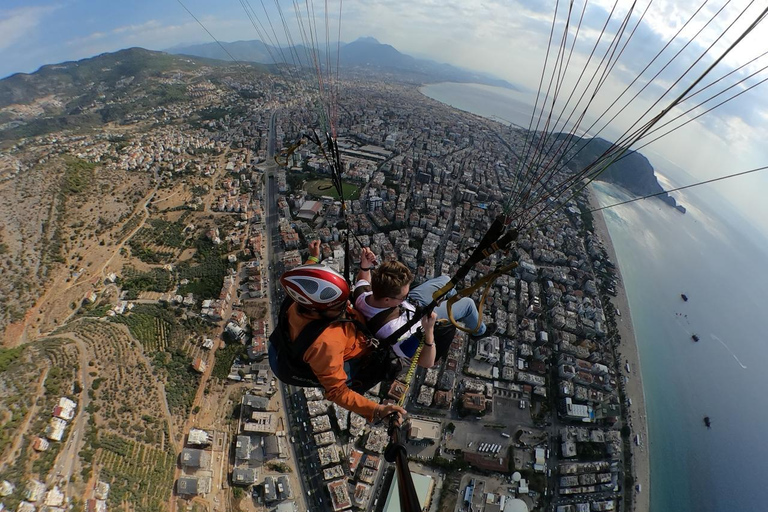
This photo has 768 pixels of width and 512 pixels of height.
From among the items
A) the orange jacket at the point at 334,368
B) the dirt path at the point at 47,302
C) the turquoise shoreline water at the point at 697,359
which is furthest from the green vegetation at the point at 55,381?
the turquoise shoreline water at the point at 697,359

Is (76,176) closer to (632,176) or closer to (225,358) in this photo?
(225,358)

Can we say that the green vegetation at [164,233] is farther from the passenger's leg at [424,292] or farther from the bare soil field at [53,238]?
the passenger's leg at [424,292]

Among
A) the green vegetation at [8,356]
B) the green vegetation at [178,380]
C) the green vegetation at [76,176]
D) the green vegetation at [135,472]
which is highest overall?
the green vegetation at [76,176]

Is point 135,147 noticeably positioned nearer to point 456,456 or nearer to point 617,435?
point 456,456

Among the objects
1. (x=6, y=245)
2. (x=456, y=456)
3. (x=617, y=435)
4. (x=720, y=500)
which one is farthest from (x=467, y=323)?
(x=6, y=245)

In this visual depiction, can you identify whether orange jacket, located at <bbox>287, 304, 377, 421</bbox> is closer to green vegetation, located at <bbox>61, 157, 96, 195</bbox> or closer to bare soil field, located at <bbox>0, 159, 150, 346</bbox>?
bare soil field, located at <bbox>0, 159, 150, 346</bbox>

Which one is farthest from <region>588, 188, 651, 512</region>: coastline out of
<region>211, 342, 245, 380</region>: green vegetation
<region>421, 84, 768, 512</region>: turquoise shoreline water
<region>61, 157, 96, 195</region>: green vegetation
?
<region>61, 157, 96, 195</region>: green vegetation
